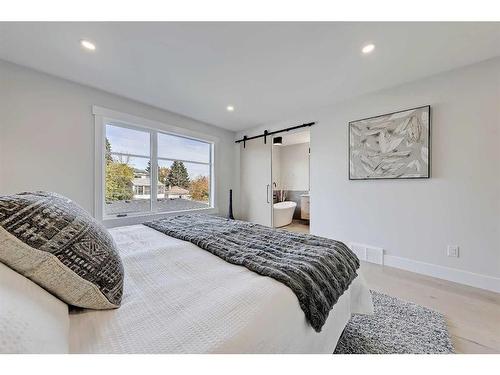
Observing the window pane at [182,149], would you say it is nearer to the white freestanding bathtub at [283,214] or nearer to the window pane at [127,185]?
the window pane at [127,185]

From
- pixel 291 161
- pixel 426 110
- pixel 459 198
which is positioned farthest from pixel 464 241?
pixel 291 161

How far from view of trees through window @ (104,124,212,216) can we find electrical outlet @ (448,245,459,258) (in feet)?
12.6

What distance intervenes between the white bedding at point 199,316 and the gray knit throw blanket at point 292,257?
0.18 ft

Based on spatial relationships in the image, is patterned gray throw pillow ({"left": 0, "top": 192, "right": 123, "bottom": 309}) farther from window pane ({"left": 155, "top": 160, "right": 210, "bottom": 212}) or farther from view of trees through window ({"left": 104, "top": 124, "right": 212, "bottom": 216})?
window pane ({"left": 155, "top": 160, "right": 210, "bottom": 212})

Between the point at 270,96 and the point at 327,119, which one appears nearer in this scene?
the point at 270,96

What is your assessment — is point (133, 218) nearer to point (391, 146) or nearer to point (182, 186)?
point (182, 186)

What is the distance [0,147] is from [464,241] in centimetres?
517

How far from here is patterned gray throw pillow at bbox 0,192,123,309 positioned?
61 cm

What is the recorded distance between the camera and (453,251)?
2.34 metres

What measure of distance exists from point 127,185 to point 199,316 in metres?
3.05

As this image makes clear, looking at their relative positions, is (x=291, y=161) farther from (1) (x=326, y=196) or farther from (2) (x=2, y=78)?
(2) (x=2, y=78)

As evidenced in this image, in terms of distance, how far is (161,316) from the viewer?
0.70 metres

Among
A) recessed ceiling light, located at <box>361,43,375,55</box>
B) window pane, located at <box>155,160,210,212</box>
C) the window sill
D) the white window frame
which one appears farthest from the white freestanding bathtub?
recessed ceiling light, located at <box>361,43,375,55</box>

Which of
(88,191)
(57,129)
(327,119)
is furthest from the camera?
(327,119)
